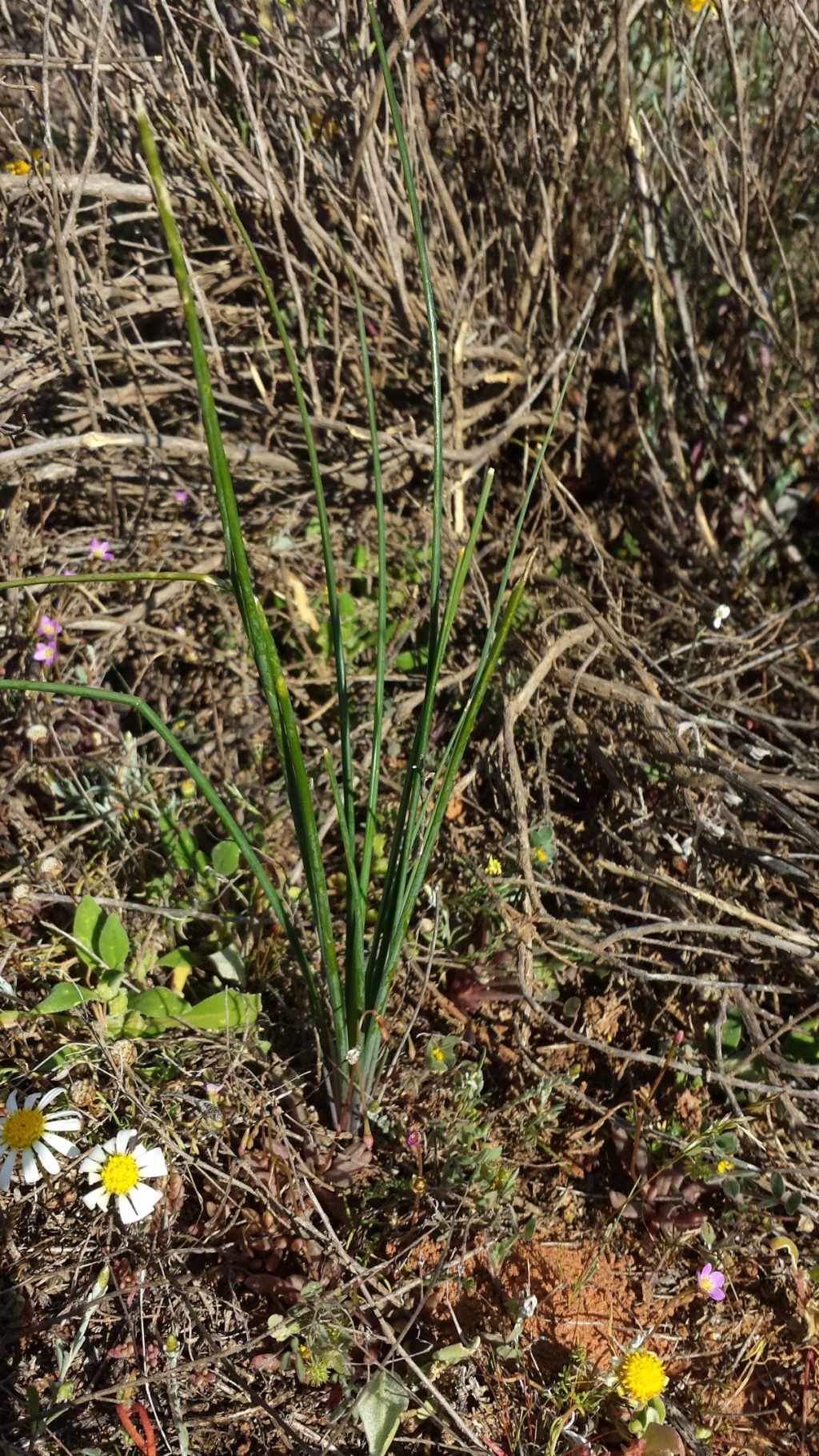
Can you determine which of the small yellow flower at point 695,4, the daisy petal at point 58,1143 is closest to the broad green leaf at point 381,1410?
the daisy petal at point 58,1143

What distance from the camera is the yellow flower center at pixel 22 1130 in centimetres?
129

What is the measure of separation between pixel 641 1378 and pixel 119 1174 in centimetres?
74

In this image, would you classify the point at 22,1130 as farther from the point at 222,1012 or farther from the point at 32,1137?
the point at 222,1012

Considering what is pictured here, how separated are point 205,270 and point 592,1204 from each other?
1905 millimetres

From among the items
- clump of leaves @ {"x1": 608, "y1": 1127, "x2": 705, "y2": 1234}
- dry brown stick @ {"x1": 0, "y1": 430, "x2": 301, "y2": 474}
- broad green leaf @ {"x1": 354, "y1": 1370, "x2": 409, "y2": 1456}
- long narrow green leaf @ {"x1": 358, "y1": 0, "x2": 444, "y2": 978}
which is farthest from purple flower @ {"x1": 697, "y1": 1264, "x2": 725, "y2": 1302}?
dry brown stick @ {"x1": 0, "y1": 430, "x2": 301, "y2": 474}

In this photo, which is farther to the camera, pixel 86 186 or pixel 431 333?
pixel 86 186

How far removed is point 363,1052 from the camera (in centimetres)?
129

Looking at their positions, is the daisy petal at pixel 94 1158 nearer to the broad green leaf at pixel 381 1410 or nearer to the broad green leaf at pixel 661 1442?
the broad green leaf at pixel 381 1410

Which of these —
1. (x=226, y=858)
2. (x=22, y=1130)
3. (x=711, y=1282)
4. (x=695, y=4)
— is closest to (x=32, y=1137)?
(x=22, y=1130)

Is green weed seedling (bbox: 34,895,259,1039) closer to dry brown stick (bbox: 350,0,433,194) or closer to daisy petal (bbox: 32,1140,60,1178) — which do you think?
daisy petal (bbox: 32,1140,60,1178)

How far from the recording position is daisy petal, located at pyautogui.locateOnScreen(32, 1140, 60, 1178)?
50.9 inches

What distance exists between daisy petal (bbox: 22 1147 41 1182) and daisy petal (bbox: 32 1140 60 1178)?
0.01 m

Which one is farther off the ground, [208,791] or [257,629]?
[257,629]

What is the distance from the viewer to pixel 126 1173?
1.27 m
